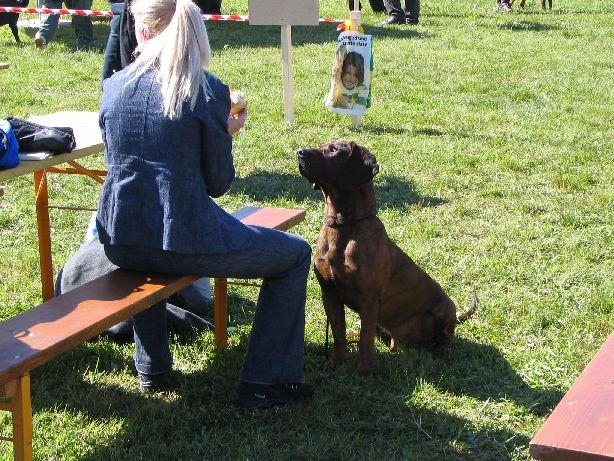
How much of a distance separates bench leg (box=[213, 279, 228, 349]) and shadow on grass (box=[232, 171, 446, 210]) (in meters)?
2.36

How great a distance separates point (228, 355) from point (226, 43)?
9.57 metres

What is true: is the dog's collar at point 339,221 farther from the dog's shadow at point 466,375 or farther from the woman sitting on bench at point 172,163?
the dog's shadow at point 466,375

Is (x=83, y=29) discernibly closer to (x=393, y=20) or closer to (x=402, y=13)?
(x=393, y=20)

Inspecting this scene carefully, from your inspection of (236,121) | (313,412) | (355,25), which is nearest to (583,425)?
(313,412)

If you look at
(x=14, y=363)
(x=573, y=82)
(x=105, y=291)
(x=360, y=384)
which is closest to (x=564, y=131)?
(x=573, y=82)

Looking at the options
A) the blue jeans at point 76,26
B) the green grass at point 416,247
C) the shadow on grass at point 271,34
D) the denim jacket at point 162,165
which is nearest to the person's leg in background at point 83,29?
the blue jeans at point 76,26

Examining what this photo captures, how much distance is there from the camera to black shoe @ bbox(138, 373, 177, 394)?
13.7 feet

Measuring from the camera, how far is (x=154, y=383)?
4188mm

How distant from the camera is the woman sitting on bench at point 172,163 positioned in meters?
3.52

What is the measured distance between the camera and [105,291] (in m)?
3.68

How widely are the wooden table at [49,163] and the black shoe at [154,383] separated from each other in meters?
1.04

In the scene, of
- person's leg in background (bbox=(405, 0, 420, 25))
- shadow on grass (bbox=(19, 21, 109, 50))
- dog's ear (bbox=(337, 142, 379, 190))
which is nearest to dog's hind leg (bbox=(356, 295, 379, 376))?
dog's ear (bbox=(337, 142, 379, 190))

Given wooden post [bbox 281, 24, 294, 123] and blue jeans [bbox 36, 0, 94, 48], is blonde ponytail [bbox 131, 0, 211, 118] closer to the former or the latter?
wooden post [bbox 281, 24, 294, 123]

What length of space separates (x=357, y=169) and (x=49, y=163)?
137cm
